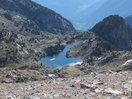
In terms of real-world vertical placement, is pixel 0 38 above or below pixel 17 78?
above

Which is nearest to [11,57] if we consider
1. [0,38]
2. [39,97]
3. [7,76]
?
[0,38]

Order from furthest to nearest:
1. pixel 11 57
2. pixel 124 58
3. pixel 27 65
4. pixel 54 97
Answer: pixel 11 57 → pixel 27 65 → pixel 124 58 → pixel 54 97

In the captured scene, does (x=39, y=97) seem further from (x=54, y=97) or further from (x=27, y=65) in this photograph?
(x=27, y=65)

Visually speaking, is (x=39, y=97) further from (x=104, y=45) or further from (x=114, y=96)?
(x=104, y=45)

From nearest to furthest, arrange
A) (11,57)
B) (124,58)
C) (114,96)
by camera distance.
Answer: (114,96), (124,58), (11,57)

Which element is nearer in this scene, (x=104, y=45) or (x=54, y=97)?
(x=54, y=97)

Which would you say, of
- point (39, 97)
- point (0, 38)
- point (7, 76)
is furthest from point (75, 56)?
point (39, 97)

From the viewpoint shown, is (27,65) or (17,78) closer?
(17,78)

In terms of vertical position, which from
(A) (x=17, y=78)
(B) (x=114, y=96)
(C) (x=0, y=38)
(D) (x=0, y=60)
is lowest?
(B) (x=114, y=96)


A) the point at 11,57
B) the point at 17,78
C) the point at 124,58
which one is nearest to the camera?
the point at 17,78
